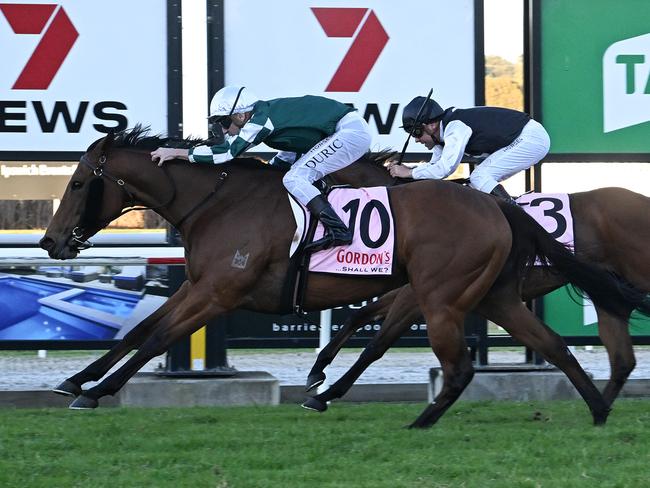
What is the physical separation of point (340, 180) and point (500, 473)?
106 inches

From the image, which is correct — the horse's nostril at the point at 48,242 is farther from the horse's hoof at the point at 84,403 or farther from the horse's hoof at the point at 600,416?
the horse's hoof at the point at 600,416

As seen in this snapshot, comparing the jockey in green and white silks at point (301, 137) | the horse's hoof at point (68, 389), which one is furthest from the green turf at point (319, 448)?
the jockey in green and white silks at point (301, 137)

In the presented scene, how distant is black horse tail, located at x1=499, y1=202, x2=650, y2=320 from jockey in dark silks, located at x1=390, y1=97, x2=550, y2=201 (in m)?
0.55

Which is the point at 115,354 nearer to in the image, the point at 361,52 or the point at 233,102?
the point at 233,102

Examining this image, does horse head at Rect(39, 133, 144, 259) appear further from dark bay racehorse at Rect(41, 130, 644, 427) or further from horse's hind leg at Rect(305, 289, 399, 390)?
horse's hind leg at Rect(305, 289, 399, 390)

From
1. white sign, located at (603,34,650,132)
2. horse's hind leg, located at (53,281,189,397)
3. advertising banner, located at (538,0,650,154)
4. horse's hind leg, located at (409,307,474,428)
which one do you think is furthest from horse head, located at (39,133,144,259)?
white sign, located at (603,34,650,132)

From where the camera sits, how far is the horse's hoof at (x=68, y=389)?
6696 mm

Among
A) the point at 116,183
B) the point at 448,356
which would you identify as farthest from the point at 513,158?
the point at 116,183

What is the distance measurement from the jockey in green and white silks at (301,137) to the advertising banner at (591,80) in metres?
2.16

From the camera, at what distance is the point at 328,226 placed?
6.74 meters

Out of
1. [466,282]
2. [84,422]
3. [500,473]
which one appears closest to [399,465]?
[500,473]

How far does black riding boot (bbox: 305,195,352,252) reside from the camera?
6723 mm

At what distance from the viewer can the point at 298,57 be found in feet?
28.4

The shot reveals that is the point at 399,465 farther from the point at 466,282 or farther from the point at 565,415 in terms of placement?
the point at 565,415
